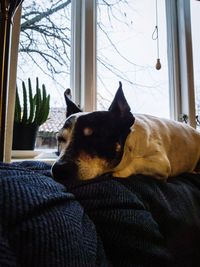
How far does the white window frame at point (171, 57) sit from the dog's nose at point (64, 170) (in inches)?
35.0

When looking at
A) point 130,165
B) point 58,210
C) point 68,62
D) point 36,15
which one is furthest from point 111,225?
point 36,15

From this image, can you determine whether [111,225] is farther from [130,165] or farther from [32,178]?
[130,165]

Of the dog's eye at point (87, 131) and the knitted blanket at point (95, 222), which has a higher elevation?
the dog's eye at point (87, 131)

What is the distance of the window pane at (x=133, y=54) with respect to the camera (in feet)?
5.83

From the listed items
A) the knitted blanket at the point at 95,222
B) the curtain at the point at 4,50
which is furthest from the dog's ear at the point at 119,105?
the curtain at the point at 4,50

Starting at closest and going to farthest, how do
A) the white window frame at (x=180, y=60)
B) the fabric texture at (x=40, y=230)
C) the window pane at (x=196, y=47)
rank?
the fabric texture at (x=40, y=230) < the white window frame at (x=180, y=60) < the window pane at (x=196, y=47)

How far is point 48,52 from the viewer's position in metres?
1.60

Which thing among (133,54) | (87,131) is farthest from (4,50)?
(133,54)

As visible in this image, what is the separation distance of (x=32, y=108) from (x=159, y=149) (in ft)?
2.31

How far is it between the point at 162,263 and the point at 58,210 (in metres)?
0.27

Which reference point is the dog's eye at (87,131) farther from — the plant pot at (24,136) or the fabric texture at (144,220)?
the plant pot at (24,136)

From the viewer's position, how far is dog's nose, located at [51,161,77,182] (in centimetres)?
68

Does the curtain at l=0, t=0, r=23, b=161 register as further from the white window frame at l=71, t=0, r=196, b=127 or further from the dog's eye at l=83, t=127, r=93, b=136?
the white window frame at l=71, t=0, r=196, b=127

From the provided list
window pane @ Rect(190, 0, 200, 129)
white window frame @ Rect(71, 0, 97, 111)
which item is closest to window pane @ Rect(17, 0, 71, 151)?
white window frame @ Rect(71, 0, 97, 111)
